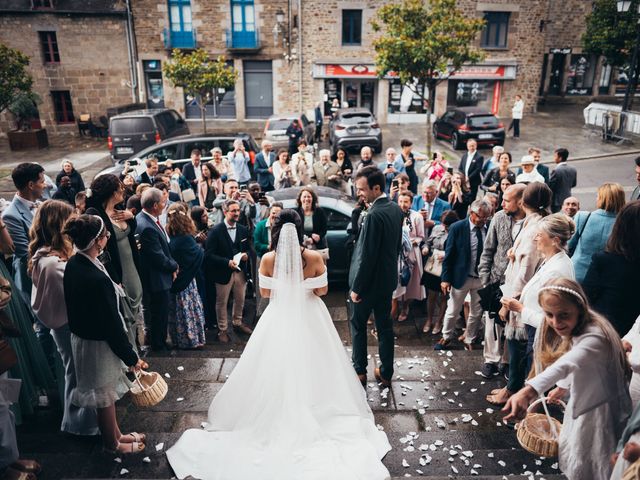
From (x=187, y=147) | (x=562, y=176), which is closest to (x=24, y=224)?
(x=187, y=147)

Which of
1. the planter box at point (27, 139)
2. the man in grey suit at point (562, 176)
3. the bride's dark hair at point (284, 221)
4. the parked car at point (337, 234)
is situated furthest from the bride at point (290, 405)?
the planter box at point (27, 139)

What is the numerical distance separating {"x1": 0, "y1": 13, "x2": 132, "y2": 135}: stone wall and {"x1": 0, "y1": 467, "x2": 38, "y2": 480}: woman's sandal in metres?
23.4

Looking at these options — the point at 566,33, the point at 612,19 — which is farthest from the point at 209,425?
the point at 566,33

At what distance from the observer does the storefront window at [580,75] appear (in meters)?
28.1

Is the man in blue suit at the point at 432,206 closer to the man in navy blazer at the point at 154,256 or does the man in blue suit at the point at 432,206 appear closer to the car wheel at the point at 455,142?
the man in navy blazer at the point at 154,256

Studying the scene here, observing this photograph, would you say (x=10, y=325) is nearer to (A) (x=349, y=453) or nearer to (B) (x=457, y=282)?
(A) (x=349, y=453)

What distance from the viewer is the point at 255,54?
23.9m

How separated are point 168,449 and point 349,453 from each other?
4.60ft

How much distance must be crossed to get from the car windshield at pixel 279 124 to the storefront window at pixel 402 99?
9.50 meters

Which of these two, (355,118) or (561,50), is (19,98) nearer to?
(355,118)

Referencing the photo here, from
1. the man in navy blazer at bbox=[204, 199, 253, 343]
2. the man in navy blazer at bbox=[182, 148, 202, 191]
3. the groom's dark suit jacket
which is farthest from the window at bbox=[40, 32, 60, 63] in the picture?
the groom's dark suit jacket

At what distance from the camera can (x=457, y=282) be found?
5852 millimetres

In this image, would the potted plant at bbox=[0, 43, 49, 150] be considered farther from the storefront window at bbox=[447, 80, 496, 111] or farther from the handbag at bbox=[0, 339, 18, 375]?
the storefront window at bbox=[447, 80, 496, 111]

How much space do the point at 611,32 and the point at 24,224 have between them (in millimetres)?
25836
